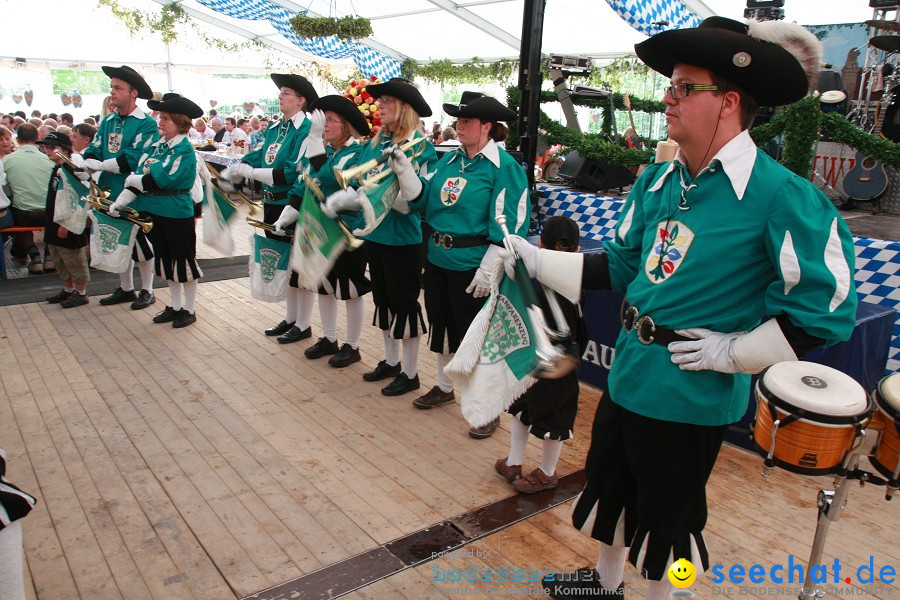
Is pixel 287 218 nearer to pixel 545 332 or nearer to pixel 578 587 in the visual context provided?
pixel 545 332

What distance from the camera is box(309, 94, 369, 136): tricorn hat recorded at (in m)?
3.97

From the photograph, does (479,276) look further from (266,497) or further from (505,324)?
(266,497)

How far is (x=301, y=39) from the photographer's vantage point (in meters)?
13.4

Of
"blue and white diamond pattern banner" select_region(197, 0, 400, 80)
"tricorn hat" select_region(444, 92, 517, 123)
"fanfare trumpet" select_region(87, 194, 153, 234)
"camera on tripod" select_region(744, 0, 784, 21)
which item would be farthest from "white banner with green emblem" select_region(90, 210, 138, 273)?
"blue and white diamond pattern banner" select_region(197, 0, 400, 80)

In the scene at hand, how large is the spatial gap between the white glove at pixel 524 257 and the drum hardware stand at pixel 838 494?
3.23 feet

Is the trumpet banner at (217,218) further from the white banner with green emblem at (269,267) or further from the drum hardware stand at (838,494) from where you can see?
the drum hardware stand at (838,494)

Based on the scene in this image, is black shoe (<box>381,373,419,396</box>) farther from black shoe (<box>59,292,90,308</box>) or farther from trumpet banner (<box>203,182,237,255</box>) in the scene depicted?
black shoe (<box>59,292,90,308</box>)

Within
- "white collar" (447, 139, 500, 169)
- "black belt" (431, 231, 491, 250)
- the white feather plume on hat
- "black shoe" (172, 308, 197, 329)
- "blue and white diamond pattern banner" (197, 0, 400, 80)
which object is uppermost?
"blue and white diamond pattern banner" (197, 0, 400, 80)

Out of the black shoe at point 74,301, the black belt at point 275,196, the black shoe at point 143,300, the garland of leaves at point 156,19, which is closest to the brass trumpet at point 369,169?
the black belt at point 275,196

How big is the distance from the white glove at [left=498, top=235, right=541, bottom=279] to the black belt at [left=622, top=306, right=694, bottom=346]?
0.32 meters

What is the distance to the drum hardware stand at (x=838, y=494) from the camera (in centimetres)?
168

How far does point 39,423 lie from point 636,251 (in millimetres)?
3410

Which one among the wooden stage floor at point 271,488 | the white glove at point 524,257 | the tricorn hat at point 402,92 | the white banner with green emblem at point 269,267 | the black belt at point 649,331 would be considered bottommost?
the wooden stage floor at point 271,488

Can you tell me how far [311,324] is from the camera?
17.8 feet
